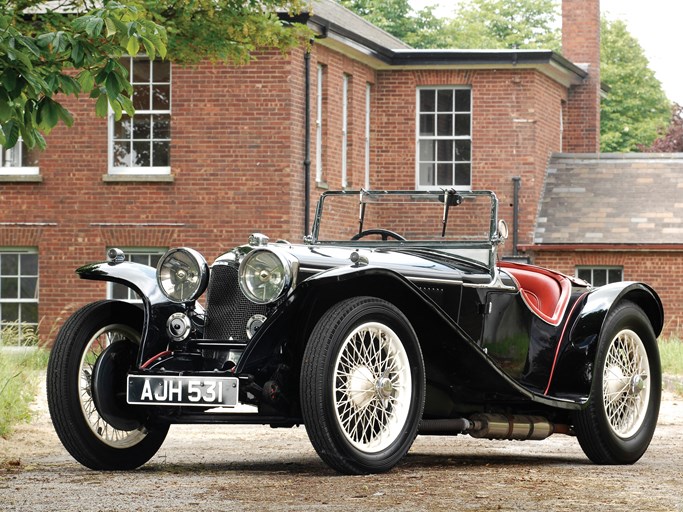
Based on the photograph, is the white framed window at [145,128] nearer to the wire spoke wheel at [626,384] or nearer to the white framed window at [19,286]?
the white framed window at [19,286]

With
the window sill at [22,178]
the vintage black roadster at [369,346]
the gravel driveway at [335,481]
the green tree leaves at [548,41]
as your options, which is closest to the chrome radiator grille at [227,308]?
the vintage black roadster at [369,346]

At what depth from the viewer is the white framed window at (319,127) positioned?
24.4 metres

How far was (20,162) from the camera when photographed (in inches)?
941

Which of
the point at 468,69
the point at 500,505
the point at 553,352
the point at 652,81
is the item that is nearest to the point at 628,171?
the point at 468,69

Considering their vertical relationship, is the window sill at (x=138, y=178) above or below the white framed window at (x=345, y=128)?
below

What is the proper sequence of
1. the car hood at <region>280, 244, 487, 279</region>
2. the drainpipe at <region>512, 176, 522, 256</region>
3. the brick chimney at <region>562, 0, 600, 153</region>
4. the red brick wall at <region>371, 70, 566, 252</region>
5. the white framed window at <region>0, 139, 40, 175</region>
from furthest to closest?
the brick chimney at <region>562, 0, 600, 153</region> < the drainpipe at <region>512, 176, 522, 256</region> < the red brick wall at <region>371, 70, 566, 252</region> < the white framed window at <region>0, 139, 40, 175</region> < the car hood at <region>280, 244, 487, 279</region>

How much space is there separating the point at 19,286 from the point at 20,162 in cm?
199

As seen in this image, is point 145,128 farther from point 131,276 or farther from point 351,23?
point 131,276

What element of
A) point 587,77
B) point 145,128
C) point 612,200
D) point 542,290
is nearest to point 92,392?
point 542,290

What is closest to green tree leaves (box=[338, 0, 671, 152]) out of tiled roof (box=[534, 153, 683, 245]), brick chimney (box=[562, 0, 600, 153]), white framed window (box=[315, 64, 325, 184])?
brick chimney (box=[562, 0, 600, 153])

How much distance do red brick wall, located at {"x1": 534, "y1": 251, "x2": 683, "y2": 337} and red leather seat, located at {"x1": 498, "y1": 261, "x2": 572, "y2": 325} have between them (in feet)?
57.4

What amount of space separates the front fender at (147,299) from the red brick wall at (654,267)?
1900 cm

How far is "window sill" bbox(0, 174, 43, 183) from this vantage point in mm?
23609

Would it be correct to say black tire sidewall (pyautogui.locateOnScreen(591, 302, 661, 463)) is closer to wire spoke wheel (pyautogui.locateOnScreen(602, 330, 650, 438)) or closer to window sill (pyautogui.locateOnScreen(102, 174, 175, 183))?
wire spoke wheel (pyautogui.locateOnScreen(602, 330, 650, 438))
